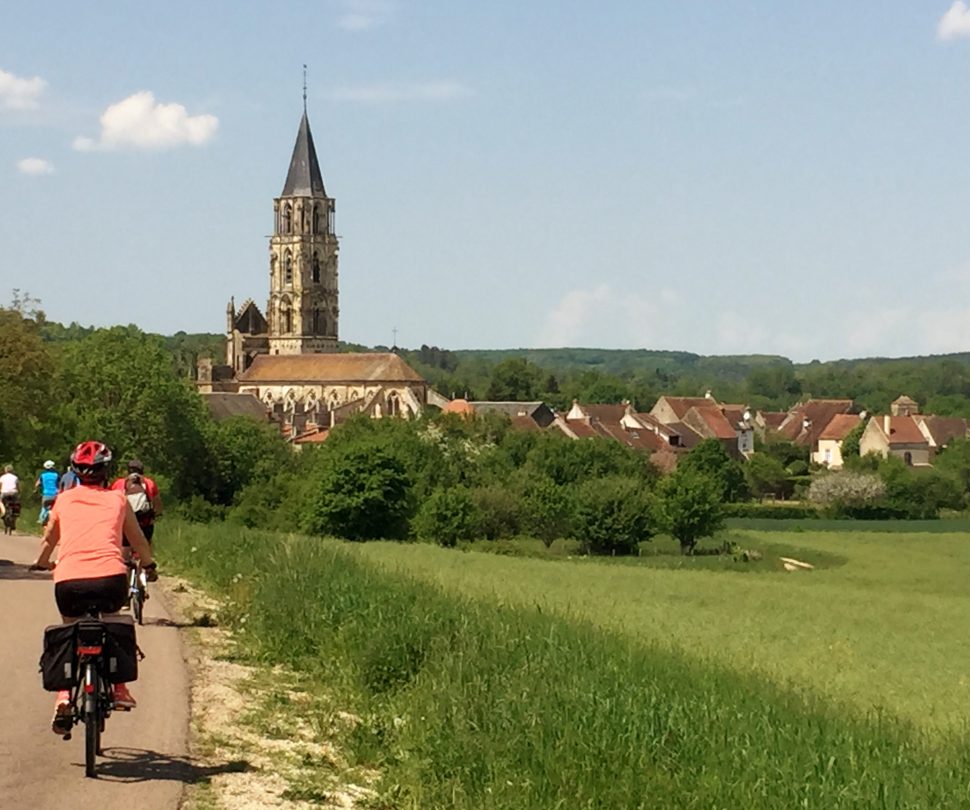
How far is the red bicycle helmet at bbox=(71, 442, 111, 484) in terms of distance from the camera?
9.30 meters

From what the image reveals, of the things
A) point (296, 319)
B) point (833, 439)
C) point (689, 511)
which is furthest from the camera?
point (296, 319)

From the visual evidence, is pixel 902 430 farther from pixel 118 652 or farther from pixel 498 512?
pixel 118 652

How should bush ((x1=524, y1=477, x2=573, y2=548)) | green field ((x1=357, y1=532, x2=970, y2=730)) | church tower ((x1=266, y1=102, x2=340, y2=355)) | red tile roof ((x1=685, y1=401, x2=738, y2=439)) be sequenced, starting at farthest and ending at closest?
1. church tower ((x1=266, y1=102, x2=340, y2=355))
2. red tile roof ((x1=685, y1=401, x2=738, y2=439))
3. bush ((x1=524, y1=477, x2=573, y2=548))
4. green field ((x1=357, y1=532, x2=970, y2=730))

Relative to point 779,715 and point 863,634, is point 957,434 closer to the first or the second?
point 863,634

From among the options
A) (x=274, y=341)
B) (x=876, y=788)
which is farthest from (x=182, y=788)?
(x=274, y=341)

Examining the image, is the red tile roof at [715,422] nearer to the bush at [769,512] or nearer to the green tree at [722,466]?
the green tree at [722,466]

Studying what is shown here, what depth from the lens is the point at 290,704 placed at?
11898 millimetres

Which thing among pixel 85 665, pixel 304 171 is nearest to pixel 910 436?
pixel 304 171

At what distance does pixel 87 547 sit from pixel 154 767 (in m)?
1.47

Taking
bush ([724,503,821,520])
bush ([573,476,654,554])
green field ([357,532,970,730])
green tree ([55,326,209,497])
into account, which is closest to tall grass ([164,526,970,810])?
green field ([357,532,970,730])

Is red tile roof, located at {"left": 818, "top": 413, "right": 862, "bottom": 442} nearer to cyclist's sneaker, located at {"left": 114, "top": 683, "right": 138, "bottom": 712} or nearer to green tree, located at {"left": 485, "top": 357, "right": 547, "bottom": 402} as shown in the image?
green tree, located at {"left": 485, "top": 357, "right": 547, "bottom": 402}

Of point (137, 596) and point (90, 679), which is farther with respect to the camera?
point (137, 596)

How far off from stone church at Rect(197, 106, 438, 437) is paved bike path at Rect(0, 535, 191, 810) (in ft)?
417

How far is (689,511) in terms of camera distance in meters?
71.4
